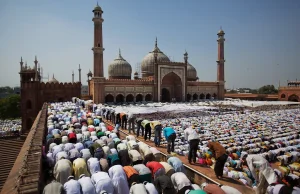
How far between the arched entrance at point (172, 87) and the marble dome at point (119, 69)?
5149 mm

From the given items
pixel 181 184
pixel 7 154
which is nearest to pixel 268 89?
pixel 7 154

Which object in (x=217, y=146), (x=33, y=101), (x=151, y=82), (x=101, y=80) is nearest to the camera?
(x=217, y=146)

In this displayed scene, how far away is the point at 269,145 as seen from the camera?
24.2 ft

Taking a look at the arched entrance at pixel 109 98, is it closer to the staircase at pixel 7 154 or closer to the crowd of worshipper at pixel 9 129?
the crowd of worshipper at pixel 9 129

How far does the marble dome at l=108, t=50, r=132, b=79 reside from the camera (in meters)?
28.5

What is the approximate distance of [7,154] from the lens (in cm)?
886

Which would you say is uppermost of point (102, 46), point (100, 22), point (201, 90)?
point (100, 22)

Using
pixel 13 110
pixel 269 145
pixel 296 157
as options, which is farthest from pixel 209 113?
pixel 13 110

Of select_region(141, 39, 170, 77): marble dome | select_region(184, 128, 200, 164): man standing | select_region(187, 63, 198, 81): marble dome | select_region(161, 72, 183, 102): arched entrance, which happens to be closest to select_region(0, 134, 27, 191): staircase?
select_region(184, 128, 200, 164): man standing

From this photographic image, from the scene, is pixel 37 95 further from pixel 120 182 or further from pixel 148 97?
pixel 120 182

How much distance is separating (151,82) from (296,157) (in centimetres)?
2130

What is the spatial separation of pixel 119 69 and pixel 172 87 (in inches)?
303

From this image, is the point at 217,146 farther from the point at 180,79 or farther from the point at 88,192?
the point at 180,79

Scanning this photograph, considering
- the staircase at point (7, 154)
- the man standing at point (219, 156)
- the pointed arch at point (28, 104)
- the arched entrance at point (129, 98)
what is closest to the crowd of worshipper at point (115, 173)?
the man standing at point (219, 156)
